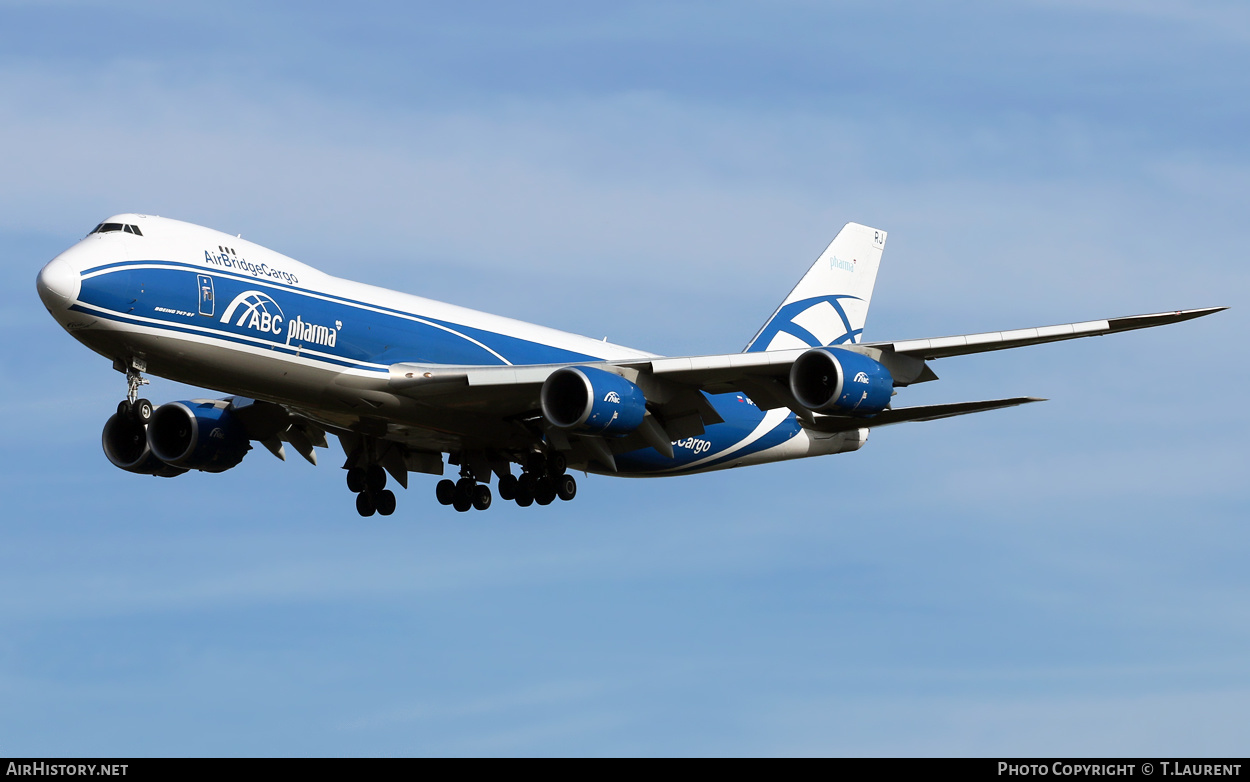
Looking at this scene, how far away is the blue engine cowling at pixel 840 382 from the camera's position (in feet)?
102

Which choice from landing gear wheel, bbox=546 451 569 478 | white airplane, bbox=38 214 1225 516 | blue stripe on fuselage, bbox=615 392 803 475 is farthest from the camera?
blue stripe on fuselage, bbox=615 392 803 475

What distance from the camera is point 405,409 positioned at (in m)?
33.2

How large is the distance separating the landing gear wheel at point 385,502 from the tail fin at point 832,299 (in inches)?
446

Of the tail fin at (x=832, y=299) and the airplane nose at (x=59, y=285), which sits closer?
the airplane nose at (x=59, y=285)

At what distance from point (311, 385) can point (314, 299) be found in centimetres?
185

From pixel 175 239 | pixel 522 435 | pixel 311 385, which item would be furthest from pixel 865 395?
pixel 175 239

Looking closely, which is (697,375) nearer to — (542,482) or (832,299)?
(542,482)

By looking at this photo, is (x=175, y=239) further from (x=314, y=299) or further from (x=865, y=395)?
(x=865, y=395)

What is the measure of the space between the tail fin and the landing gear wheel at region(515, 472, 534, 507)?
29.4 ft

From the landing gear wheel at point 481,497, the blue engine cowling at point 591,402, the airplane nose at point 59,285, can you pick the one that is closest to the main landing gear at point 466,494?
the landing gear wheel at point 481,497

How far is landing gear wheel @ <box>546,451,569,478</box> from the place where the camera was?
36.6m

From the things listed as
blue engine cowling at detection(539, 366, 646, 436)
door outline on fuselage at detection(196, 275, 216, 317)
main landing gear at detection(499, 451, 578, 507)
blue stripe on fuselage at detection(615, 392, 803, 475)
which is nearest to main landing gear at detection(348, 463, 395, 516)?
main landing gear at detection(499, 451, 578, 507)

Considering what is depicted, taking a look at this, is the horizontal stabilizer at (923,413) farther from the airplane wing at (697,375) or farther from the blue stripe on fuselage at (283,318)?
the blue stripe on fuselage at (283,318)

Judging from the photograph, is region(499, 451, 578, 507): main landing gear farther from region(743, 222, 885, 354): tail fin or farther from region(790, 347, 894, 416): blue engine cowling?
region(743, 222, 885, 354): tail fin
